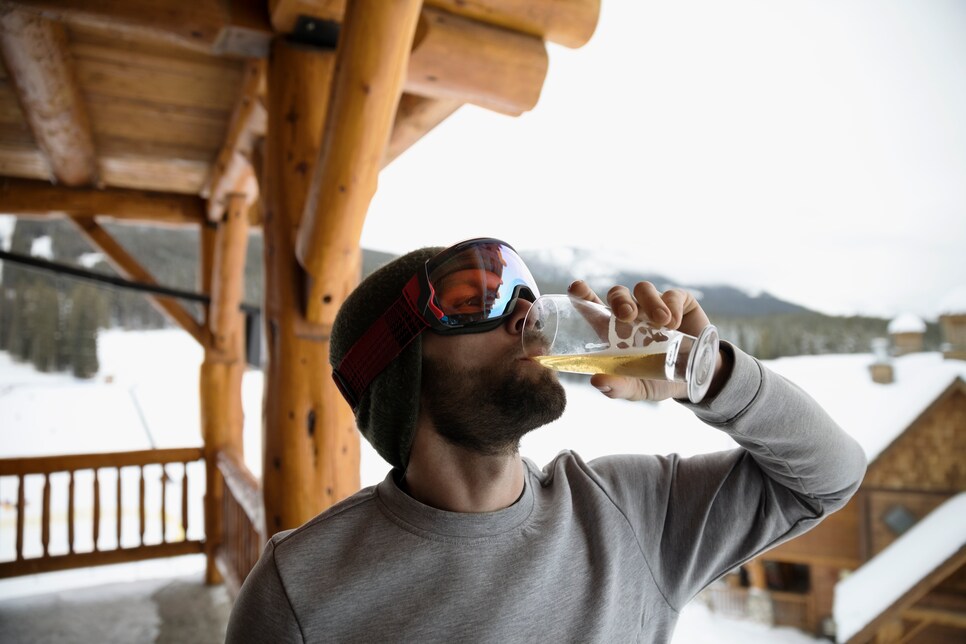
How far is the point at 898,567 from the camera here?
10.5 feet

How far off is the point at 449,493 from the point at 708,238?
3.15 metres

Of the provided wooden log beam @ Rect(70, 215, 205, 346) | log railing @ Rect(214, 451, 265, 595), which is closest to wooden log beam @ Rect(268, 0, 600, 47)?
log railing @ Rect(214, 451, 265, 595)

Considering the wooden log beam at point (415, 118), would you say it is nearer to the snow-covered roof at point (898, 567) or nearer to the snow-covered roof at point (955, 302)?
the snow-covered roof at point (955, 302)

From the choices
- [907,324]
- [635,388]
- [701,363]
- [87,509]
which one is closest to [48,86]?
[635,388]

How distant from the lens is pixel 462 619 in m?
0.80

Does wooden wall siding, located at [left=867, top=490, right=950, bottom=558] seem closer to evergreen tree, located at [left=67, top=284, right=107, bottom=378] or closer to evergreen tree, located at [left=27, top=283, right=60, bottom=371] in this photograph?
evergreen tree, located at [left=67, top=284, right=107, bottom=378]

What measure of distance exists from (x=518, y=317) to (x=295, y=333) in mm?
972

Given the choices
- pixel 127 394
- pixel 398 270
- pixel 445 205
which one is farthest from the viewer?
pixel 127 394

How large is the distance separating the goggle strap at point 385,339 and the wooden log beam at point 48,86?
5.28 ft

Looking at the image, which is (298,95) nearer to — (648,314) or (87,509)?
(648,314)

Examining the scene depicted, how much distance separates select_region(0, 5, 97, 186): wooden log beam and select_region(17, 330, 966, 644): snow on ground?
1.78 m

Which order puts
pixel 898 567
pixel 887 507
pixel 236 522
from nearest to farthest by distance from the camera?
pixel 898 567
pixel 887 507
pixel 236 522

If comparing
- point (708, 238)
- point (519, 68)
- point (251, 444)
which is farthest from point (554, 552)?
point (251, 444)

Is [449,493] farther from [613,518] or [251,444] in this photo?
[251,444]
